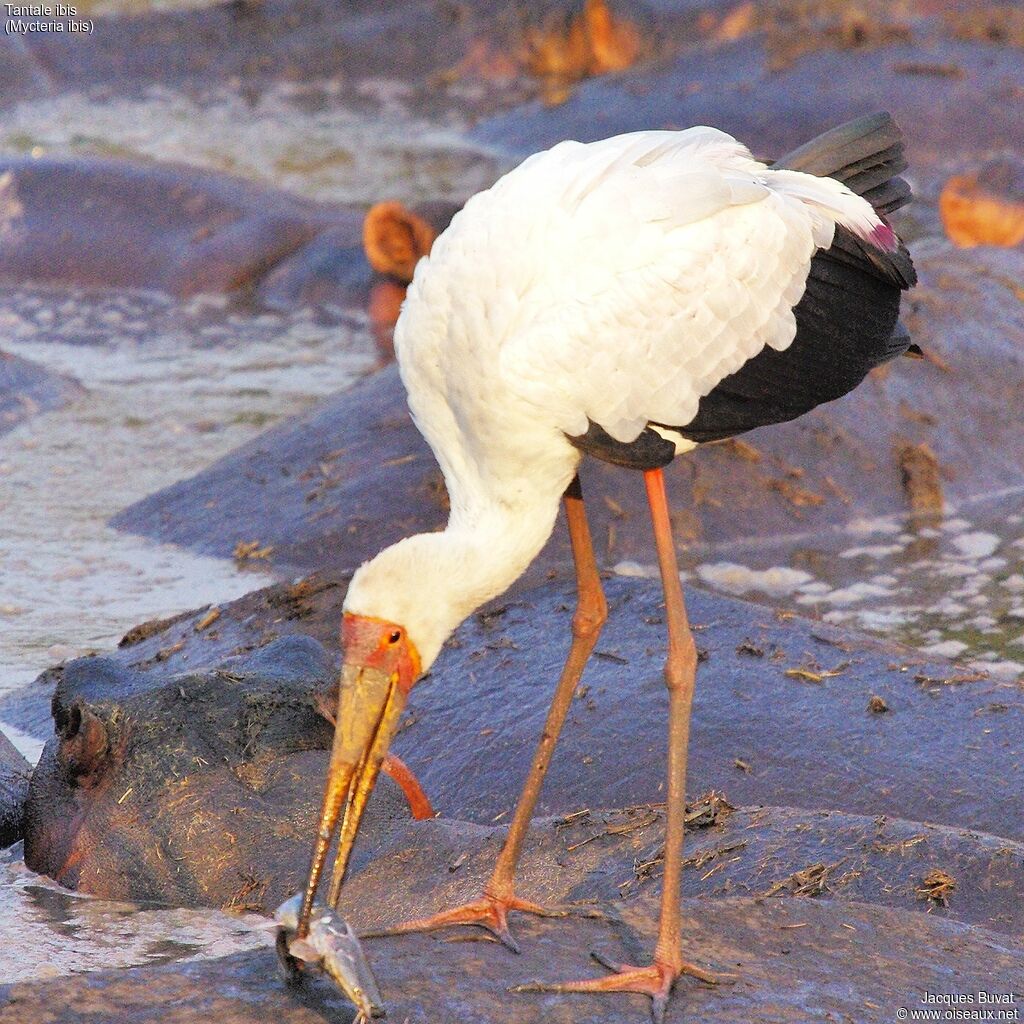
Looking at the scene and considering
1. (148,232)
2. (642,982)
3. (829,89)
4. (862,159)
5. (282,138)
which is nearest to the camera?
(642,982)

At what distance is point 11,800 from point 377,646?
2466mm

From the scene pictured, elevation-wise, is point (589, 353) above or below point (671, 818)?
above

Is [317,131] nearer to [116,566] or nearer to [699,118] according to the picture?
[699,118]

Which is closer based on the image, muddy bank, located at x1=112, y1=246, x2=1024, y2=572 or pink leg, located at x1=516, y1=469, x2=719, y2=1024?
pink leg, located at x1=516, y1=469, x2=719, y2=1024

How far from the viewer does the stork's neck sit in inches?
183

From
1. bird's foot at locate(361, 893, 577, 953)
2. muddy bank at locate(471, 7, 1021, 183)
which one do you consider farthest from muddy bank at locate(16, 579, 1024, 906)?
muddy bank at locate(471, 7, 1021, 183)

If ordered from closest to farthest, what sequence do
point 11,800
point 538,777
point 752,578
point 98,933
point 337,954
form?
→ point 337,954 < point 538,777 < point 98,933 < point 11,800 < point 752,578

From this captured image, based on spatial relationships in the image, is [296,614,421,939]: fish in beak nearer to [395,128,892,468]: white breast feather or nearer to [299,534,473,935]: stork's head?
[299,534,473,935]: stork's head

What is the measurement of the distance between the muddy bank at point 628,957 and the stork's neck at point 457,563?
0.78 metres

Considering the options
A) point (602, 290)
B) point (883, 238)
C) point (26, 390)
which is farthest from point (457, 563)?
point (26, 390)

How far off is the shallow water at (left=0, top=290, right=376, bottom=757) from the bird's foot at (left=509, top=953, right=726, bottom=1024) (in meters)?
4.15

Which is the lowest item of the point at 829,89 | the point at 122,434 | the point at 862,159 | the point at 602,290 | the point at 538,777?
the point at 122,434

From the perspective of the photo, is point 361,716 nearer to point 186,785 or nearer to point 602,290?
point 602,290

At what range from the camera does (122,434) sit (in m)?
11.5
